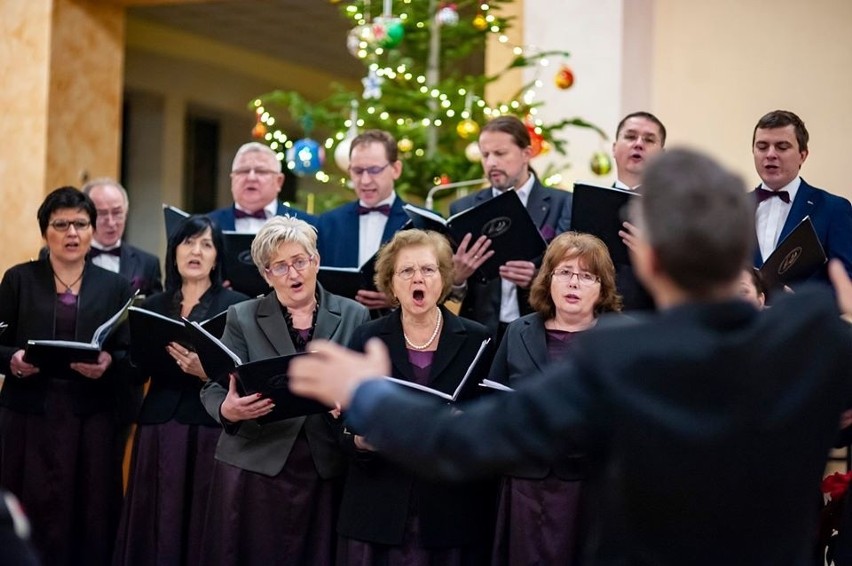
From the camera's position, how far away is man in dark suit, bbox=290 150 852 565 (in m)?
1.66

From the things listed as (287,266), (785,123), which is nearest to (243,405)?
(287,266)

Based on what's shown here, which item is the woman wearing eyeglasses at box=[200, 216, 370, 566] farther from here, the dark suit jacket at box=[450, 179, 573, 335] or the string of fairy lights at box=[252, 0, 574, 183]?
the string of fairy lights at box=[252, 0, 574, 183]

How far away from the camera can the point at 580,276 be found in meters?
3.99

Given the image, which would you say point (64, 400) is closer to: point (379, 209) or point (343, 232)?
point (343, 232)

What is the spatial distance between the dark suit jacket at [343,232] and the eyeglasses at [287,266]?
45.0 inches

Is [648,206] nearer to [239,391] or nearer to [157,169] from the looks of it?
[239,391]

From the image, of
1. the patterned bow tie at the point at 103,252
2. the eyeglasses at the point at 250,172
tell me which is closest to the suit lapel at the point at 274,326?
the eyeglasses at the point at 250,172

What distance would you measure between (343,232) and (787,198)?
6.39 feet

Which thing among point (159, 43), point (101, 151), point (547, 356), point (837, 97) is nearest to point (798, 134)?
point (547, 356)

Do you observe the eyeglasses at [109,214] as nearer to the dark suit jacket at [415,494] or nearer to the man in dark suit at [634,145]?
the dark suit jacket at [415,494]

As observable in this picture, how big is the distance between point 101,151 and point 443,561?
6.04 metres

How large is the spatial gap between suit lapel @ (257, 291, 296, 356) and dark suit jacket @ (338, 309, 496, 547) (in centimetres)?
24

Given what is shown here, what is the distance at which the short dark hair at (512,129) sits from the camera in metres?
5.05

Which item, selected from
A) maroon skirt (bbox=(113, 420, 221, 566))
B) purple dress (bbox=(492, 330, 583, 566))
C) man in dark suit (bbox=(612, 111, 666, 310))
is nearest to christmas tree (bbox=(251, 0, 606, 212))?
man in dark suit (bbox=(612, 111, 666, 310))
